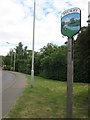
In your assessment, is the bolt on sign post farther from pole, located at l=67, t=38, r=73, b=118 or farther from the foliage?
the foliage

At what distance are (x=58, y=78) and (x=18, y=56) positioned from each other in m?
58.9

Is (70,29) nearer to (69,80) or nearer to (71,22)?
(71,22)

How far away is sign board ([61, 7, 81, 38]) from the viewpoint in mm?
7954

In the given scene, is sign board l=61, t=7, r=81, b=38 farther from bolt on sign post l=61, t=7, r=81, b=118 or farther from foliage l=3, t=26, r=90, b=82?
foliage l=3, t=26, r=90, b=82

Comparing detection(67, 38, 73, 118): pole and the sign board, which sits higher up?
the sign board

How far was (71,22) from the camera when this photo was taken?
8023mm

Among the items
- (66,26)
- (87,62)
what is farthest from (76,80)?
(66,26)

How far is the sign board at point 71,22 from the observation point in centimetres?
795

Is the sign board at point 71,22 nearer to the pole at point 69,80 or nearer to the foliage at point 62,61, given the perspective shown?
the pole at point 69,80

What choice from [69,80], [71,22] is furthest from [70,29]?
[69,80]

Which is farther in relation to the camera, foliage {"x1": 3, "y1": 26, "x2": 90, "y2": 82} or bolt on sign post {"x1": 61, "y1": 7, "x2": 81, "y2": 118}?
foliage {"x1": 3, "y1": 26, "x2": 90, "y2": 82}

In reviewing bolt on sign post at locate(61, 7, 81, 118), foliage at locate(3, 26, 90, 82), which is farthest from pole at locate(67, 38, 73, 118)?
foliage at locate(3, 26, 90, 82)

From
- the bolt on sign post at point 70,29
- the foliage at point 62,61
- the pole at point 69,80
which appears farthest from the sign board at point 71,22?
the foliage at point 62,61

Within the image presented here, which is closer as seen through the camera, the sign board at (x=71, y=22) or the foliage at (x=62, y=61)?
the sign board at (x=71, y=22)
